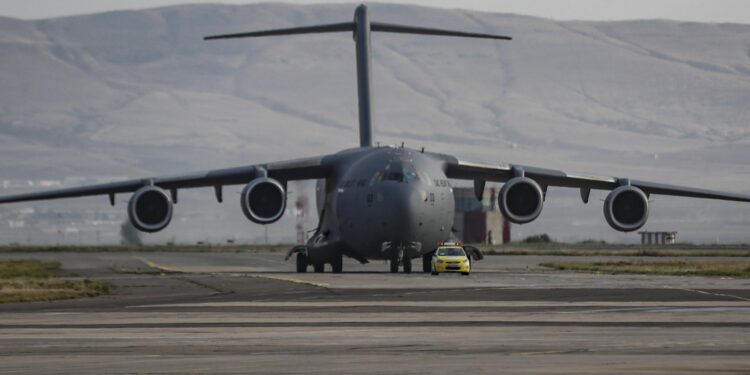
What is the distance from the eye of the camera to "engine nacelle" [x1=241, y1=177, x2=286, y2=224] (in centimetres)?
4828

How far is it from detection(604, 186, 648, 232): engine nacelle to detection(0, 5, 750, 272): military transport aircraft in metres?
0.03

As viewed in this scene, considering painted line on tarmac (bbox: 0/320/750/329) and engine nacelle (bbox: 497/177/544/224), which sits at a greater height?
engine nacelle (bbox: 497/177/544/224)

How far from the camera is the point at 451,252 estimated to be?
155ft

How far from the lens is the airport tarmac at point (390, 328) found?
19.4 m

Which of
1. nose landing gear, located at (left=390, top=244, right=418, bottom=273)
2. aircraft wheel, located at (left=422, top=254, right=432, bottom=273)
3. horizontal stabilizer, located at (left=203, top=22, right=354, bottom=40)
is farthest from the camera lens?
aircraft wheel, located at (left=422, top=254, right=432, bottom=273)

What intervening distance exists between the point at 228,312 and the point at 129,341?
6.23m

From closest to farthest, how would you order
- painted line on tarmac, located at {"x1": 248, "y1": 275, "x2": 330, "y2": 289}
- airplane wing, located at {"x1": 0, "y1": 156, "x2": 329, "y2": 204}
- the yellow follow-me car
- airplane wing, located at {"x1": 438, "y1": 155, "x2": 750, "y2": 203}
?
painted line on tarmac, located at {"x1": 248, "y1": 275, "x2": 330, "y2": 289} → the yellow follow-me car → airplane wing, located at {"x1": 0, "y1": 156, "x2": 329, "y2": 204} → airplane wing, located at {"x1": 438, "y1": 155, "x2": 750, "y2": 203}

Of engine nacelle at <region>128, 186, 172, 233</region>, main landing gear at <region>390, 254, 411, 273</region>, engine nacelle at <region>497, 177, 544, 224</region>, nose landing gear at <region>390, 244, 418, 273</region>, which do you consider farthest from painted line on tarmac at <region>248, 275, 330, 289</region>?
engine nacelle at <region>497, 177, 544, 224</region>

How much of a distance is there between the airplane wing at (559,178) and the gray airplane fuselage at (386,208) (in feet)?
4.30

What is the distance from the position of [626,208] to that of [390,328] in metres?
25.9

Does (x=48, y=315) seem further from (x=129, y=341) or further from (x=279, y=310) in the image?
(x=129, y=341)

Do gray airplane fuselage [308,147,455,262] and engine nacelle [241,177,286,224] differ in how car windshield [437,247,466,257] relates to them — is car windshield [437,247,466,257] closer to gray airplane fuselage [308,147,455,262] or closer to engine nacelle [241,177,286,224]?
gray airplane fuselage [308,147,455,262]

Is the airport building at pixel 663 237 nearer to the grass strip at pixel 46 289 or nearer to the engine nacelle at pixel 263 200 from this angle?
the engine nacelle at pixel 263 200

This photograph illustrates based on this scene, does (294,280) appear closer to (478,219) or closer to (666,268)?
(666,268)
